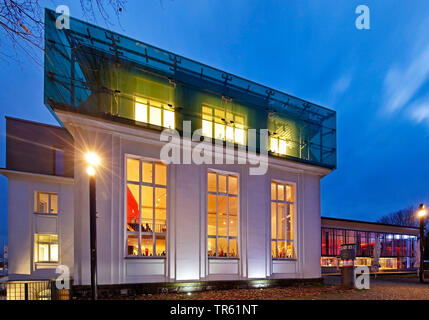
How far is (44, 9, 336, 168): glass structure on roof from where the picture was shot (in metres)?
13.6

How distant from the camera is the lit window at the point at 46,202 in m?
22.9

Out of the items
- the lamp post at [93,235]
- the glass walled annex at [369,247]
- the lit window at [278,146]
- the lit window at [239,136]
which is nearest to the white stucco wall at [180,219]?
the lit window at [278,146]

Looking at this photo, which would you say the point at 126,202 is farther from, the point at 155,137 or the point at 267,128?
the point at 267,128

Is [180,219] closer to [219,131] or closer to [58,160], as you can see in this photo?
[219,131]

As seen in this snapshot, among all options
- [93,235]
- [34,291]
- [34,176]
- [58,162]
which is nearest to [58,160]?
[58,162]

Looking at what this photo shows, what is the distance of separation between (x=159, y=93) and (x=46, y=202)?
13.6 m

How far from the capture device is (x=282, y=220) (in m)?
19.1

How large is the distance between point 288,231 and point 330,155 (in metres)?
5.81

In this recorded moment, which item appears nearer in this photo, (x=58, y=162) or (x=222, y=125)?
(x=222, y=125)

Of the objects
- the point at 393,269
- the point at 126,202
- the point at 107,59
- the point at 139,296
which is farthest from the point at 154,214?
the point at 393,269

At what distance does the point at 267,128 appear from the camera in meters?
19.0

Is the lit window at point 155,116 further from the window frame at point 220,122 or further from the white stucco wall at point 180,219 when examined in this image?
the window frame at point 220,122

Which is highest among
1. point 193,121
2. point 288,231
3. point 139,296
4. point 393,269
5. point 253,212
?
point 193,121

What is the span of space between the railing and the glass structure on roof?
682 cm
